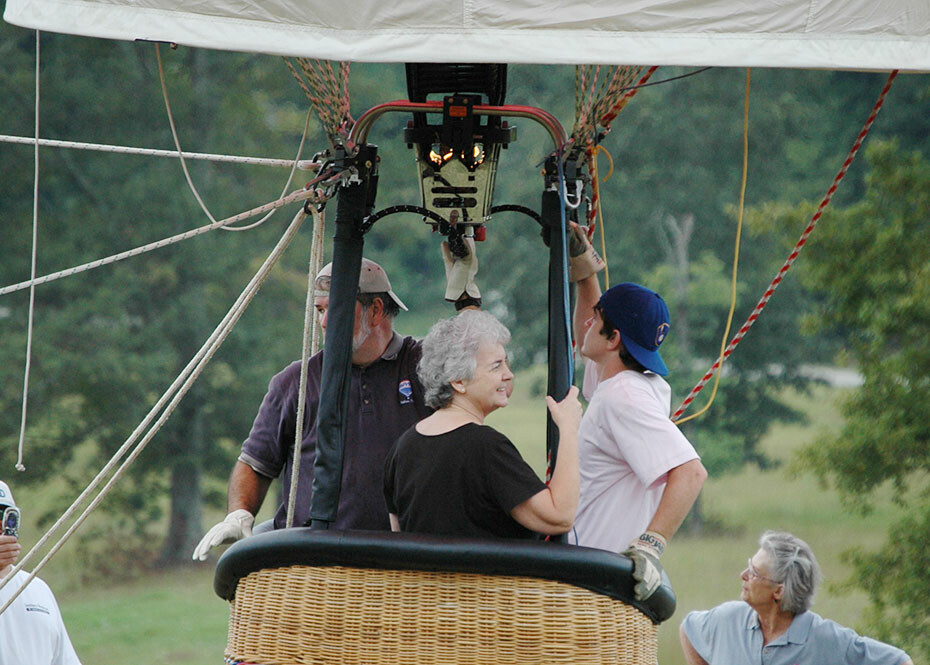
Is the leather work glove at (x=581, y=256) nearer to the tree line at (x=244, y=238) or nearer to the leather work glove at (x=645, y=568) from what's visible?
the leather work glove at (x=645, y=568)

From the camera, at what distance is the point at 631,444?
2.73 metres

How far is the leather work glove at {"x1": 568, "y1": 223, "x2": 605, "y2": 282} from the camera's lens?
314 cm

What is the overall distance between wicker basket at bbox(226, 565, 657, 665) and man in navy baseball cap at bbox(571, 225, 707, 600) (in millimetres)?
180

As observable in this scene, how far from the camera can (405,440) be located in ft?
8.31

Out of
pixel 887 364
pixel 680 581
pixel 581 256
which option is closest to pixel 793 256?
pixel 581 256

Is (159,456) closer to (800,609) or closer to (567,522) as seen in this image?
(800,609)

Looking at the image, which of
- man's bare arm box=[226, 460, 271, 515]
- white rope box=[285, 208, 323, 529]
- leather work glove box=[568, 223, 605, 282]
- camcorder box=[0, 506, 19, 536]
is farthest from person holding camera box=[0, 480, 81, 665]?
leather work glove box=[568, 223, 605, 282]

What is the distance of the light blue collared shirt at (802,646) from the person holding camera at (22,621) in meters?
1.89

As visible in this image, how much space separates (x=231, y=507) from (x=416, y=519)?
37.0 inches

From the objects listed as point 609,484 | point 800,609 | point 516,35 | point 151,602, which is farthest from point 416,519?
point 151,602

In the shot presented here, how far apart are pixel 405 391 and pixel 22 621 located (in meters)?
1.11

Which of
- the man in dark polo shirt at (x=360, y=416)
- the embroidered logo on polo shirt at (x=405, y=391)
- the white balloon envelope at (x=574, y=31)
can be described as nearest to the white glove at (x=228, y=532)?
the man in dark polo shirt at (x=360, y=416)

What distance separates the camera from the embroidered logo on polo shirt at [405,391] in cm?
320

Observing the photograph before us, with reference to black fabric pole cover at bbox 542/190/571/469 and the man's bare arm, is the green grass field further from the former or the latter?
black fabric pole cover at bbox 542/190/571/469
